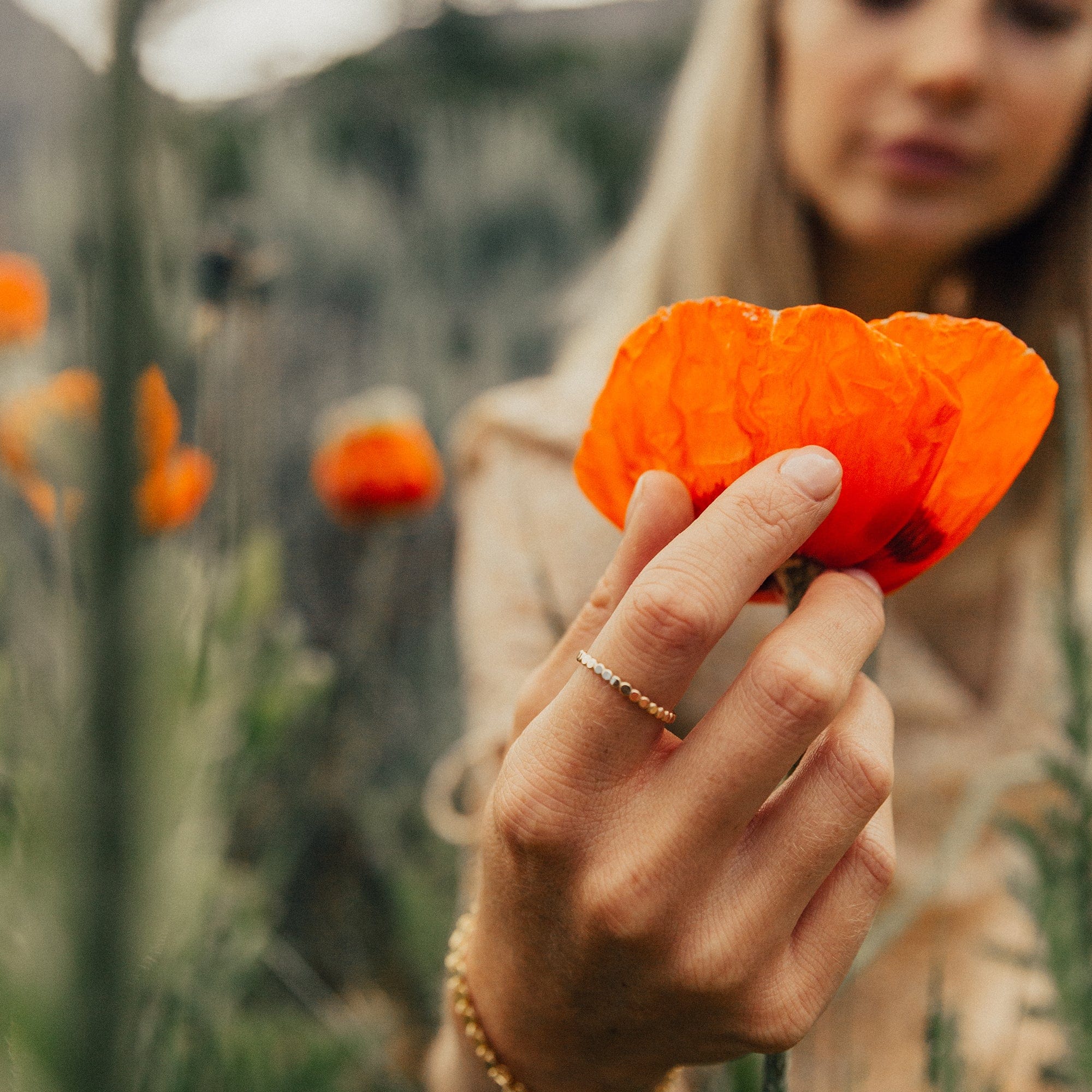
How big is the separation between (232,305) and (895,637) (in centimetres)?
75

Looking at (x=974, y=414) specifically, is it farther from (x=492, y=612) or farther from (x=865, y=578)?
(x=492, y=612)

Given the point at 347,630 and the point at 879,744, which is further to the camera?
the point at 347,630

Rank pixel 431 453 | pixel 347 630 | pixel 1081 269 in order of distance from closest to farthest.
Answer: pixel 1081 269 → pixel 431 453 → pixel 347 630

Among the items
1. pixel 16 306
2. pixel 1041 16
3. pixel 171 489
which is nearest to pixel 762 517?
pixel 171 489

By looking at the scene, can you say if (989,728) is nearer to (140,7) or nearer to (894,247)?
(894,247)

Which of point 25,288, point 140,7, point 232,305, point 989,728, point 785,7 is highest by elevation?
point 785,7

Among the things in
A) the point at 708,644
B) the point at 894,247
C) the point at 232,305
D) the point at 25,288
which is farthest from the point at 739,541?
the point at 25,288

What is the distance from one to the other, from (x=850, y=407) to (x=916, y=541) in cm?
7

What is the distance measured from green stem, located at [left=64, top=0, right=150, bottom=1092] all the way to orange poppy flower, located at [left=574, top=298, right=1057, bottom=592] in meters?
0.23

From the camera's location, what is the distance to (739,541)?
30cm

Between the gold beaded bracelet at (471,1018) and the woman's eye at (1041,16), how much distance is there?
0.84m

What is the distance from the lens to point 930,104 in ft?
2.55

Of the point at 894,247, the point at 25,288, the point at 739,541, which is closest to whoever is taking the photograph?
the point at 739,541

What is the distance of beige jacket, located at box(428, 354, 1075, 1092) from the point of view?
94cm
